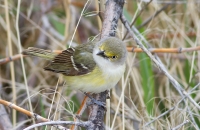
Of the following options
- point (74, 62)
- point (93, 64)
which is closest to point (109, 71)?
point (93, 64)

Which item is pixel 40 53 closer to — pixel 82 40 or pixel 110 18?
pixel 110 18

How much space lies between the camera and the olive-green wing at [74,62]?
2.16 meters

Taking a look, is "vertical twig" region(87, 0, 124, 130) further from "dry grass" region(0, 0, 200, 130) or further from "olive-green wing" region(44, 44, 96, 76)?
"dry grass" region(0, 0, 200, 130)

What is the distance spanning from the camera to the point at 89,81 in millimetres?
2104

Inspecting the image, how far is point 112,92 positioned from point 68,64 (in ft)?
Answer: 1.71

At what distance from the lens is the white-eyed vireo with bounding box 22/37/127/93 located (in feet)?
6.66

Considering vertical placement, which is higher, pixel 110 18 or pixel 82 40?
pixel 110 18

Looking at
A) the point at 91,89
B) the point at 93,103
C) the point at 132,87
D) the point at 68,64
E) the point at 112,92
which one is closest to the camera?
the point at 93,103

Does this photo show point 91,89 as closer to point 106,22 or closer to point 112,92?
point 106,22

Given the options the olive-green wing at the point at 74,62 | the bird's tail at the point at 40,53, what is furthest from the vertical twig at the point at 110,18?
the bird's tail at the point at 40,53

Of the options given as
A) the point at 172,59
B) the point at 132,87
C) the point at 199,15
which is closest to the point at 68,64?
the point at 132,87

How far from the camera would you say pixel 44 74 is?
3252 millimetres

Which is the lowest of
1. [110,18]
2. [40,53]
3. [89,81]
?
[89,81]

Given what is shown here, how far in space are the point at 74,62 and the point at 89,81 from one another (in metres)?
0.21
